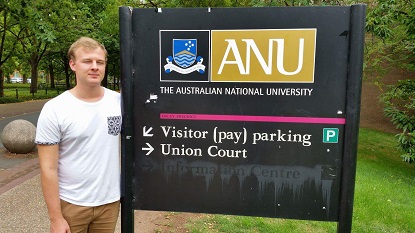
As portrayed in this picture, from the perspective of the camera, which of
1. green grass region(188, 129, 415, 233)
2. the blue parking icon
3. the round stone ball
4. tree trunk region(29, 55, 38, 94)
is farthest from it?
tree trunk region(29, 55, 38, 94)

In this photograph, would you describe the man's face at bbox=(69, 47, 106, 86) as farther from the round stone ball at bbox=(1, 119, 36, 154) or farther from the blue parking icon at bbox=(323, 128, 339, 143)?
the round stone ball at bbox=(1, 119, 36, 154)

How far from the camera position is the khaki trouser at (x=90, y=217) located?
7.88 feet

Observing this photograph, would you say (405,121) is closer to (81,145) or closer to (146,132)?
(146,132)

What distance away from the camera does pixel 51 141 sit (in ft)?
7.23

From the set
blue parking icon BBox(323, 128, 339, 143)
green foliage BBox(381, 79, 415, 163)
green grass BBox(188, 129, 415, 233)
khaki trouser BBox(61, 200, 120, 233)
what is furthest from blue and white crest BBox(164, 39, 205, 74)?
green foliage BBox(381, 79, 415, 163)

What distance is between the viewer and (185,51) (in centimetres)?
236

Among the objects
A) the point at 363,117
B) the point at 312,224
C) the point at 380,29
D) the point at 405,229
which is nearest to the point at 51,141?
the point at 312,224

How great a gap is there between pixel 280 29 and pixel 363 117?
20.4 metres

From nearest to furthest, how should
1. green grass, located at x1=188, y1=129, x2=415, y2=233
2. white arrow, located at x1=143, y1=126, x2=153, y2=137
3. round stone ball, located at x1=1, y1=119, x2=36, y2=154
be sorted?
white arrow, located at x1=143, y1=126, x2=153, y2=137
green grass, located at x1=188, y1=129, x2=415, y2=233
round stone ball, located at x1=1, y1=119, x2=36, y2=154

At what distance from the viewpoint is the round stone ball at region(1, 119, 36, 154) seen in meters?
8.22

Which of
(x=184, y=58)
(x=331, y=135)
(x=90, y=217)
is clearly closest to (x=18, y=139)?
(x=90, y=217)

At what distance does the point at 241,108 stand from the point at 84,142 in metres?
1.05

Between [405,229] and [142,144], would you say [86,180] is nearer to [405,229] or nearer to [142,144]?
[142,144]

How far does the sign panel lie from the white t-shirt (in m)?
0.17
